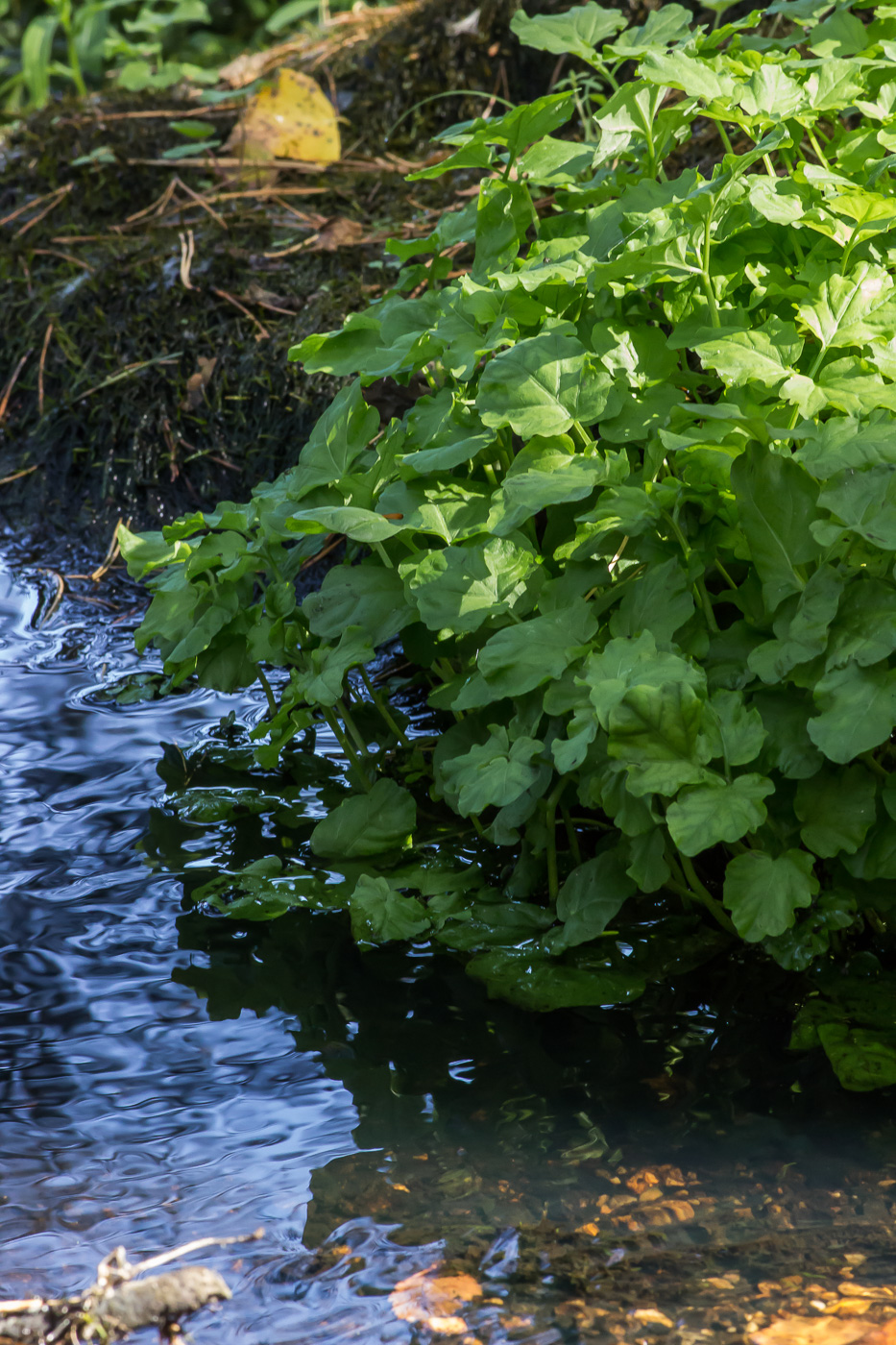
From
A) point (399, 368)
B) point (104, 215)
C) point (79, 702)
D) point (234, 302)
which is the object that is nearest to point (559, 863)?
point (399, 368)

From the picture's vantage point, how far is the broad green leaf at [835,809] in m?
1.39

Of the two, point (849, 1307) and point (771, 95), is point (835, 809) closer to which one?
point (849, 1307)

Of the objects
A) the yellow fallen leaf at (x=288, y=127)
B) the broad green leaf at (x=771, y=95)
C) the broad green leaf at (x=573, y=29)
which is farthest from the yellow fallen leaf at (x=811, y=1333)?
the yellow fallen leaf at (x=288, y=127)

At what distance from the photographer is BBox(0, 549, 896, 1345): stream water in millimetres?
1123

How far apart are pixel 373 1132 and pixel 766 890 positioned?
544mm

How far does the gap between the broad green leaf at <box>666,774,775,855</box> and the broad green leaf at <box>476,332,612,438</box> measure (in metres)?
Result: 0.50

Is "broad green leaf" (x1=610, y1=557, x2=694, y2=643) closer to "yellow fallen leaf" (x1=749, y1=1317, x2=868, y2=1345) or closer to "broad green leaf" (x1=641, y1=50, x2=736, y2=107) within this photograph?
"broad green leaf" (x1=641, y1=50, x2=736, y2=107)

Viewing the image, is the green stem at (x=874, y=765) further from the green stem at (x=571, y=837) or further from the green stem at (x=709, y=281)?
the green stem at (x=709, y=281)

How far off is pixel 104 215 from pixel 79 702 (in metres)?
2.03

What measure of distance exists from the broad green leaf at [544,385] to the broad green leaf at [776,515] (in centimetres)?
21

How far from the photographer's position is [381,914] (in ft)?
5.21

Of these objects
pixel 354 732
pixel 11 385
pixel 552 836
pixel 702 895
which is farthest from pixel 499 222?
pixel 11 385

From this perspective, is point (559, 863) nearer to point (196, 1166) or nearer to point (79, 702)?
point (196, 1166)

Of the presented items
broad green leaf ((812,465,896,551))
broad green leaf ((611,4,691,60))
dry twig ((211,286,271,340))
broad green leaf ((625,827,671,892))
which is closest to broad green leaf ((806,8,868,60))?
broad green leaf ((611,4,691,60))
